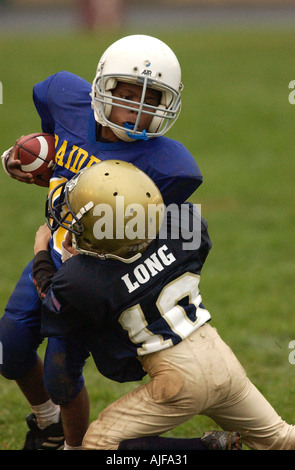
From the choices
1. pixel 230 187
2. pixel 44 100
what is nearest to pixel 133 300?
pixel 44 100

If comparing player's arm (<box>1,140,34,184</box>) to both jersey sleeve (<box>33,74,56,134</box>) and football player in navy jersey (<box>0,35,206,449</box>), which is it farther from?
jersey sleeve (<box>33,74,56,134</box>)

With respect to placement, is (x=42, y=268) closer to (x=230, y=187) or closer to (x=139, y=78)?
(x=139, y=78)

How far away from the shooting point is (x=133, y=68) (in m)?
3.04

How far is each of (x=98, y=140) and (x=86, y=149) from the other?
70 millimetres

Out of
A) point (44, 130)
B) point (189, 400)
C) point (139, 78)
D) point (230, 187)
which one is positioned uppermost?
point (139, 78)

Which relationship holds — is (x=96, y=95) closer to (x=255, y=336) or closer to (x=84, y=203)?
(x=84, y=203)

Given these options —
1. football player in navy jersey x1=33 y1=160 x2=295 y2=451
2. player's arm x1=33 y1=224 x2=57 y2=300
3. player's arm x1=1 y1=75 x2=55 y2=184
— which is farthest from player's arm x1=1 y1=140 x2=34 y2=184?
football player in navy jersey x1=33 y1=160 x2=295 y2=451

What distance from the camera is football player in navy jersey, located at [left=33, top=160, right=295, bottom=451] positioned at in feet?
9.05

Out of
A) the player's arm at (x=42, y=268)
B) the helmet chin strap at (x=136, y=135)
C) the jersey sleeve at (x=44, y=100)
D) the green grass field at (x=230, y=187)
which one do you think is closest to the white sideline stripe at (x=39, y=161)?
the jersey sleeve at (x=44, y=100)

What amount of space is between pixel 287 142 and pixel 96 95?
29.1ft

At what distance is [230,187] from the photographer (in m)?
9.45

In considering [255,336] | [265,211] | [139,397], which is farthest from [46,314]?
[265,211]

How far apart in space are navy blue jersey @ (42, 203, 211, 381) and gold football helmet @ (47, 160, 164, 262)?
Answer: 0.08 metres
